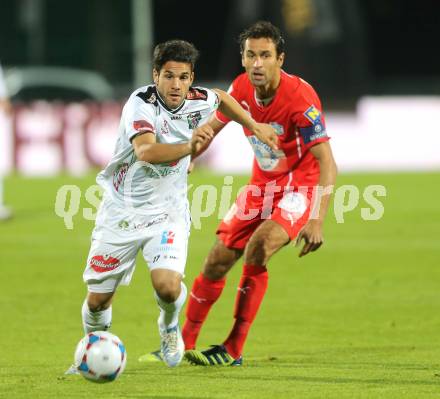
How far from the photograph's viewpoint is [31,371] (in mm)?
7371

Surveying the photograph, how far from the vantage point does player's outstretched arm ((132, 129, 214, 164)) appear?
6539 millimetres

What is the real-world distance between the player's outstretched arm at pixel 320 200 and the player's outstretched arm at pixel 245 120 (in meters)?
0.45

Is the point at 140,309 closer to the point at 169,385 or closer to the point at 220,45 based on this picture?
the point at 169,385

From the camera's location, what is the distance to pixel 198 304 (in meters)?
8.06

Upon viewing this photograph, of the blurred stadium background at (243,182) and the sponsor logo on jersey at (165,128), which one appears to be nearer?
the sponsor logo on jersey at (165,128)

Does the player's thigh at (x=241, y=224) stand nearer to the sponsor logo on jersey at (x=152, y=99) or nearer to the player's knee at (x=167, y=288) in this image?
the player's knee at (x=167, y=288)

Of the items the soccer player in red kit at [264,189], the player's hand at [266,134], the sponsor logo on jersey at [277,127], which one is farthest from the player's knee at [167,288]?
the sponsor logo on jersey at [277,127]

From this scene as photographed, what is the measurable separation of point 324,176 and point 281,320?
218 centimetres

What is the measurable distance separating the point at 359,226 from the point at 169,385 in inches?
384

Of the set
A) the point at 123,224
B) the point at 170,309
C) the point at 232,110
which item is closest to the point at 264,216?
the point at 232,110

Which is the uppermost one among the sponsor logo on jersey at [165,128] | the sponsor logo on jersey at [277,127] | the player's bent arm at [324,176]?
the sponsor logo on jersey at [165,128]

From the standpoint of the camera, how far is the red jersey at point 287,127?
7.86 metres

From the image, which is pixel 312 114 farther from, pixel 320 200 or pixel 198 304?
pixel 198 304

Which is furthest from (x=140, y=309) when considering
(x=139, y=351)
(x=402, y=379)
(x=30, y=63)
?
(x=30, y=63)
